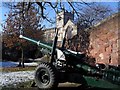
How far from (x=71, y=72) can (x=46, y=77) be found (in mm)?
817

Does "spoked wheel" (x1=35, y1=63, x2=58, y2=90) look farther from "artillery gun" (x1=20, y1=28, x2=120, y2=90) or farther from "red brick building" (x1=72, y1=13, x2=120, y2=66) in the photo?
"red brick building" (x1=72, y1=13, x2=120, y2=66)

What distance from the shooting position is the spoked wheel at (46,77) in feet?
28.9

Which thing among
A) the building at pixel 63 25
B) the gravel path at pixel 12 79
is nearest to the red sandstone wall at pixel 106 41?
the building at pixel 63 25

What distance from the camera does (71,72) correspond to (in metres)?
9.20

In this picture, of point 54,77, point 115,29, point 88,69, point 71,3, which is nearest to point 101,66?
point 88,69

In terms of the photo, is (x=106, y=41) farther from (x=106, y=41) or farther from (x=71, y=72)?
(x=71, y=72)

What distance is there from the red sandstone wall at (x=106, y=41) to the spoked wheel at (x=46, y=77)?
4955 millimetres

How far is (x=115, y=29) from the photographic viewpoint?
1338 centimetres

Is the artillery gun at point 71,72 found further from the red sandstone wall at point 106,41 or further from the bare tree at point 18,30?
the bare tree at point 18,30

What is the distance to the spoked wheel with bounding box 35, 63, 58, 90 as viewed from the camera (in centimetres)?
880

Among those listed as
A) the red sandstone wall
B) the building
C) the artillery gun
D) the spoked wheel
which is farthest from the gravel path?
the red sandstone wall

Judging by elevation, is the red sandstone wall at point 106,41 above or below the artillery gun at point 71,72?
above

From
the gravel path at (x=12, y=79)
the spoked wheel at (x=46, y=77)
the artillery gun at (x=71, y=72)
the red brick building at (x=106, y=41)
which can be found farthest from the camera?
the red brick building at (x=106, y=41)

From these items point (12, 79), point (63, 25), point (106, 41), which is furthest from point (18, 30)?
point (12, 79)
